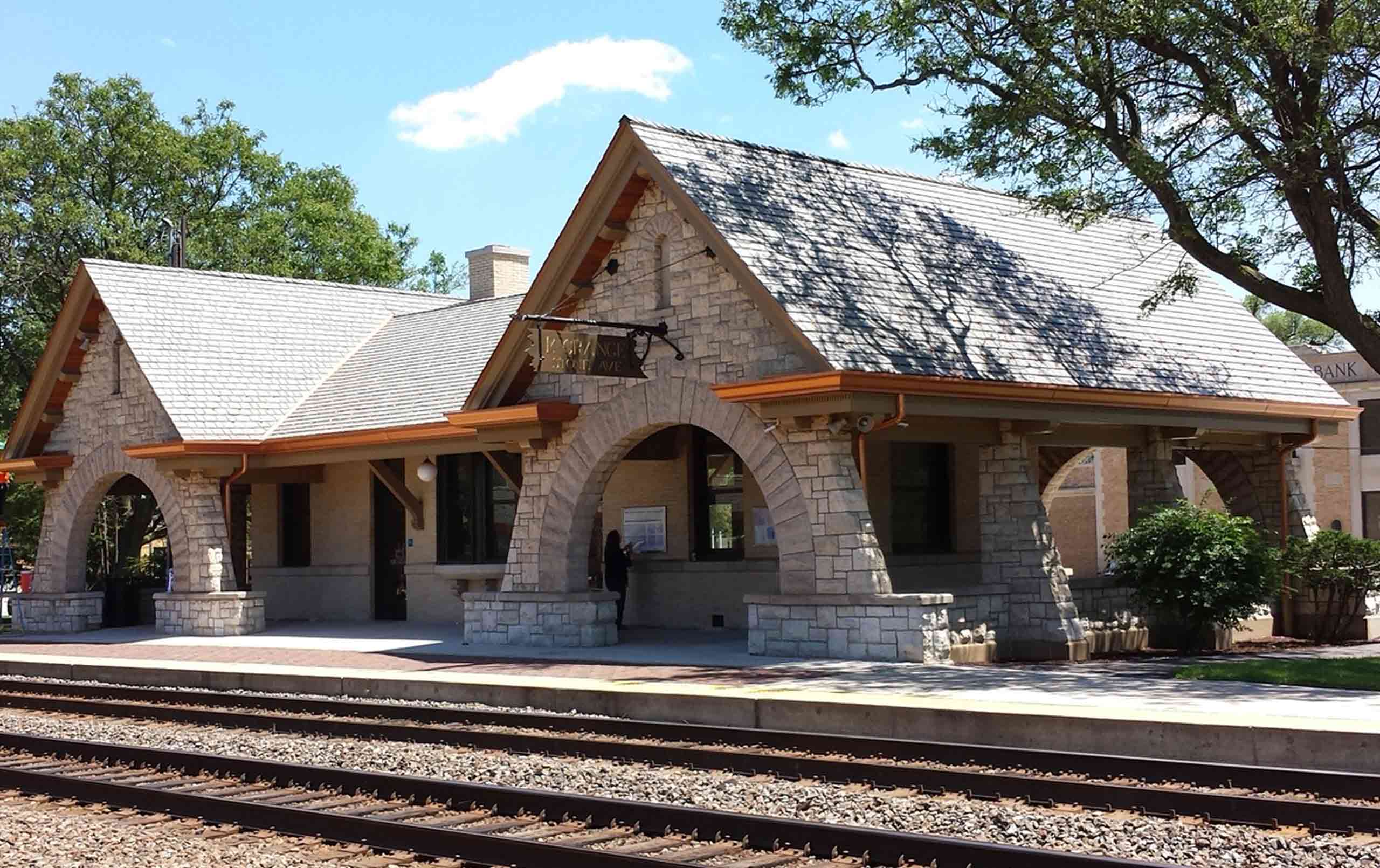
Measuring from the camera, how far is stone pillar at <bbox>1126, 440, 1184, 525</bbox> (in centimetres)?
2045

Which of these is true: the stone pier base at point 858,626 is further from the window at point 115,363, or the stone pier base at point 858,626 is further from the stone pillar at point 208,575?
the window at point 115,363

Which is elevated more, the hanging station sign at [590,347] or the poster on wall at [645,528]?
the hanging station sign at [590,347]

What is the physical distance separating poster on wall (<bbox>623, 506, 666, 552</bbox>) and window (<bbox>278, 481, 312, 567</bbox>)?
7694 mm

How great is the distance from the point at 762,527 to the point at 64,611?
1359 centimetres

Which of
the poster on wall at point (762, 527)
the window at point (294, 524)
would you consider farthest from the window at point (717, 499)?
the window at point (294, 524)

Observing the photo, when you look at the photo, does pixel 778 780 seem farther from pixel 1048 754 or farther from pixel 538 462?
pixel 538 462

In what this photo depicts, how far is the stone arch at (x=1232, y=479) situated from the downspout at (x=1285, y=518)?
0.47 m

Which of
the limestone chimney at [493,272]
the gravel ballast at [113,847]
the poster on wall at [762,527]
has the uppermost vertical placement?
the limestone chimney at [493,272]

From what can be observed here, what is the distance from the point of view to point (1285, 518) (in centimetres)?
2192

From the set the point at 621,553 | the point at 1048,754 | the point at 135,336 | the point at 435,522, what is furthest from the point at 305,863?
the point at 135,336

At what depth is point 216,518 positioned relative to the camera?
24875 mm

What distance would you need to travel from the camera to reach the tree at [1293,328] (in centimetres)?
5228

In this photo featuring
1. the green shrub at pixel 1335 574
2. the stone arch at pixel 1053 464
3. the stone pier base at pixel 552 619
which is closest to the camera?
the stone pier base at pixel 552 619

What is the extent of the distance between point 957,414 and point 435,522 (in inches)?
410
